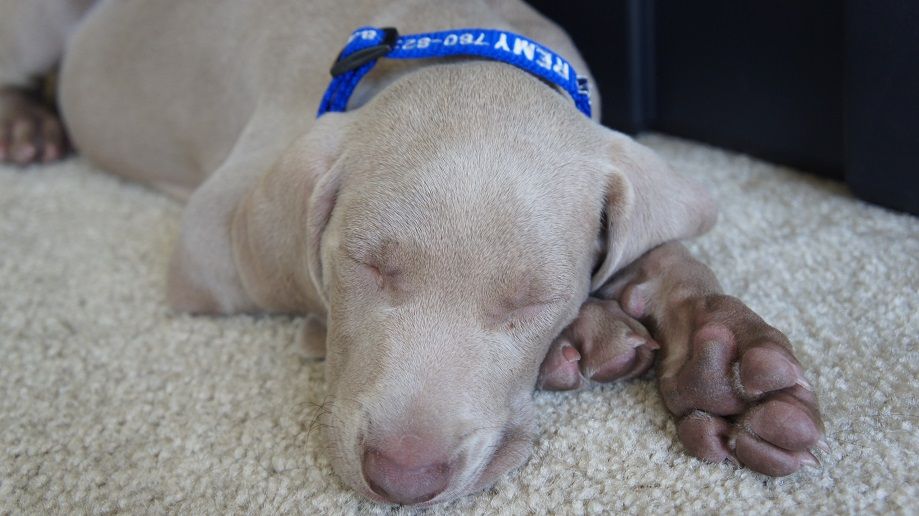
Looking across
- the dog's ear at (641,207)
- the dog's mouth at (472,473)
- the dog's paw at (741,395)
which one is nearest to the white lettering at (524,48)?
the dog's ear at (641,207)

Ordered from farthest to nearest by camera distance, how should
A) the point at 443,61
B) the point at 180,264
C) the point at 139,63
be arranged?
1. the point at 139,63
2. the point at 180,264
3. the point at 443,61

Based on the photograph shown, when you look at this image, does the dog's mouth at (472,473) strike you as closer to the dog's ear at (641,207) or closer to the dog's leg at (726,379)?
the dog's leg at (726,379)

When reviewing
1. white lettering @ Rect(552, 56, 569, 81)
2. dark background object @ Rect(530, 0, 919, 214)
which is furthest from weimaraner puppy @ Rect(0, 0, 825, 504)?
dark background object @ Rect(530, 0, 919, 214)

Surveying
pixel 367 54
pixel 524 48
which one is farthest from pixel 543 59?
pixel 367 54

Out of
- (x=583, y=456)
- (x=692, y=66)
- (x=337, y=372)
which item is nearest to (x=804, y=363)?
(x=583, y=456)

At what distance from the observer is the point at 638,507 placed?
177 cm

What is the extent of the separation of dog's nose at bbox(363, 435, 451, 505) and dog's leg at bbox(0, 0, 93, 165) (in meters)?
2.73

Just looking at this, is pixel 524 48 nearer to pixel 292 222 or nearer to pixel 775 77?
pixel 292 222

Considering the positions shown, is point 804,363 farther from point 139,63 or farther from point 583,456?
point 139,63

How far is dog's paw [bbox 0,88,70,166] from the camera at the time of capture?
3787 millimetres

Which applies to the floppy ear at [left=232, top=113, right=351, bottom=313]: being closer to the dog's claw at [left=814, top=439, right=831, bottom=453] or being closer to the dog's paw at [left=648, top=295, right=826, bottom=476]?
the dog's paw at [left=648, top=295, right=826, bottom=476]

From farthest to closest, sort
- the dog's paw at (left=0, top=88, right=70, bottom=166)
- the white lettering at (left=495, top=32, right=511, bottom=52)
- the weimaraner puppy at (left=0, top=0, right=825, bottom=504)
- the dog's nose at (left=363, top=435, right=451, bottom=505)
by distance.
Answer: the dog's paw at (left=0, top=88, right=70, bottom=166) → the white lettering at (left=495, top=32, right=511, bottom=52) → the weimaraner puppy at (left=0, top=0, right=825, bottom=504) → the dog's nose at (left=363, top=435, right=451, bottom=505)

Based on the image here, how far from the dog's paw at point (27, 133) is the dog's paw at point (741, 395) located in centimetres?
290

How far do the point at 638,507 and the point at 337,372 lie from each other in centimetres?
68
